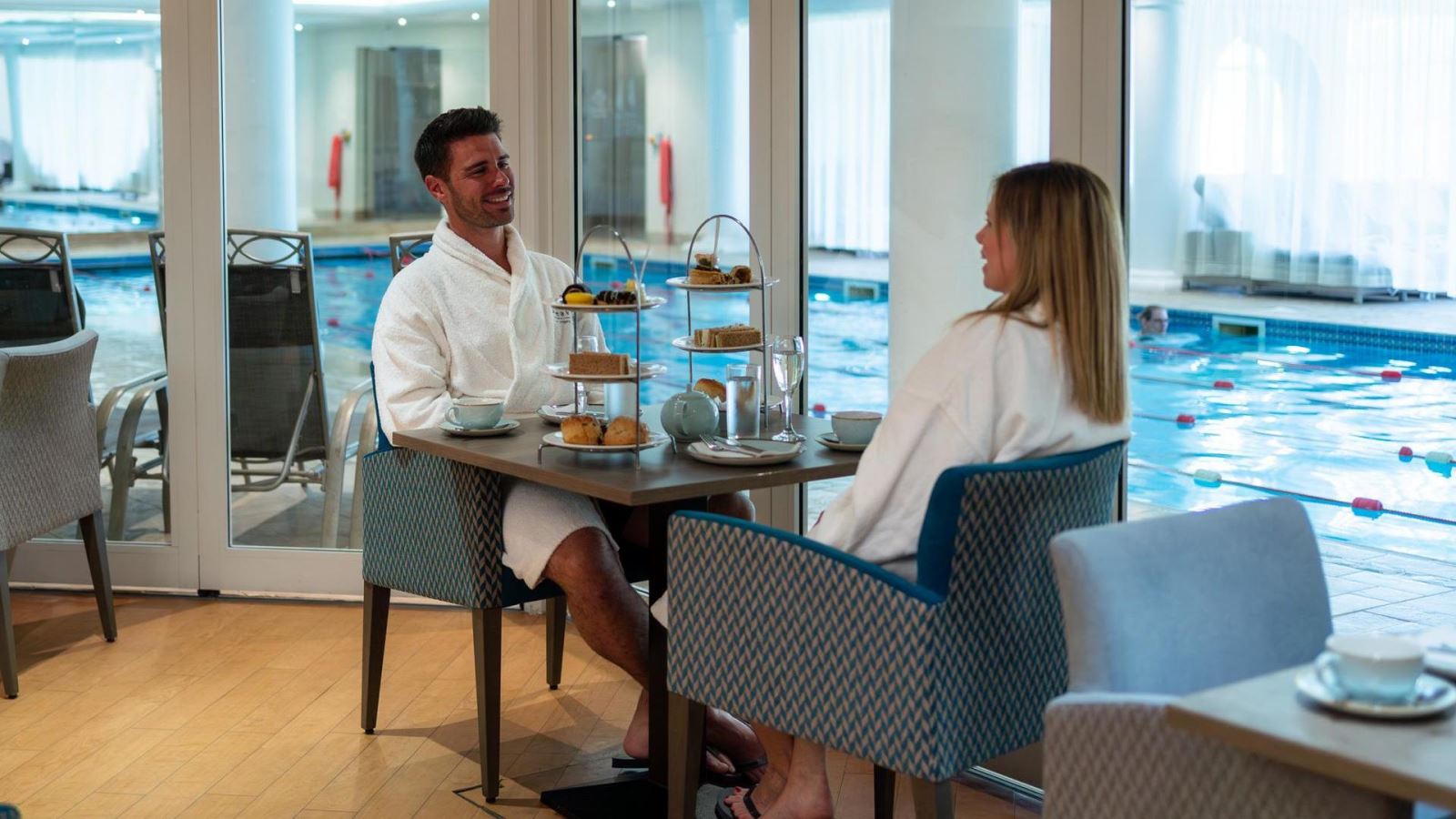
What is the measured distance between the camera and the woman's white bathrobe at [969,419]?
6.77ft

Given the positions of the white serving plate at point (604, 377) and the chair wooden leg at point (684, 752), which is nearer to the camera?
the chair wooden leg at point (684, 752)

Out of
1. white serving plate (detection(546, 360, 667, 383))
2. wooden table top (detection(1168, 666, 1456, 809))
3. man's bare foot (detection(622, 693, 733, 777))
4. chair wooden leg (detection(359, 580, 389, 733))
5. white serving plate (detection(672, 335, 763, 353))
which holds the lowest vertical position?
man's bare foot (detection(622, 693, 733, 777))

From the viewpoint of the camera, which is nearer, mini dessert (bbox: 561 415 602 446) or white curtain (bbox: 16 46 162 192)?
mini dessert (bbox: 561 415 602 446)

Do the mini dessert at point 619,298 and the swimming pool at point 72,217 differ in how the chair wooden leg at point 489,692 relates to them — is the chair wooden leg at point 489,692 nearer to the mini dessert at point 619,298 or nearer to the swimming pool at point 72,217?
the mini dessert at point 619,298

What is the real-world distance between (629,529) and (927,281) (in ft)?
2.73

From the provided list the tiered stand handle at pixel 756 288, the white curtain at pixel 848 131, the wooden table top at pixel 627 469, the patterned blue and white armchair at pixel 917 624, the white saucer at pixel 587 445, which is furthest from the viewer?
the white curtain at pixel 848 131

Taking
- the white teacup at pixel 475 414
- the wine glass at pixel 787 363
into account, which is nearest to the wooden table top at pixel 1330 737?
the wine glass at pixel 787 363

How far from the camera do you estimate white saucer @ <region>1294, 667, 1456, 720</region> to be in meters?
1.30

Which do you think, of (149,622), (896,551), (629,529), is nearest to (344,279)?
(149,622)

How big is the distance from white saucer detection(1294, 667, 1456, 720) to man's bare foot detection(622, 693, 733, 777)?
175cm

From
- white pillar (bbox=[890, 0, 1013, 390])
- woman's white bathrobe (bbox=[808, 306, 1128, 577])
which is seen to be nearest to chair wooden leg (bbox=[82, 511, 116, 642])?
white pillar (bbox=[890, 0, 1013, 390])

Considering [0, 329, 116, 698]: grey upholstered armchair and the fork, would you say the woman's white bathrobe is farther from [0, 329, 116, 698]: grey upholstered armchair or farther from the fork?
[0, 329, 116, 698]: grey upholstered armchair

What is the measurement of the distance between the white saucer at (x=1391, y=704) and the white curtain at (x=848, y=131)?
2.12 meters

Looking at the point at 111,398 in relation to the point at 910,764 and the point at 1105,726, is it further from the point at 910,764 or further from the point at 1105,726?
the point at 1105,726
